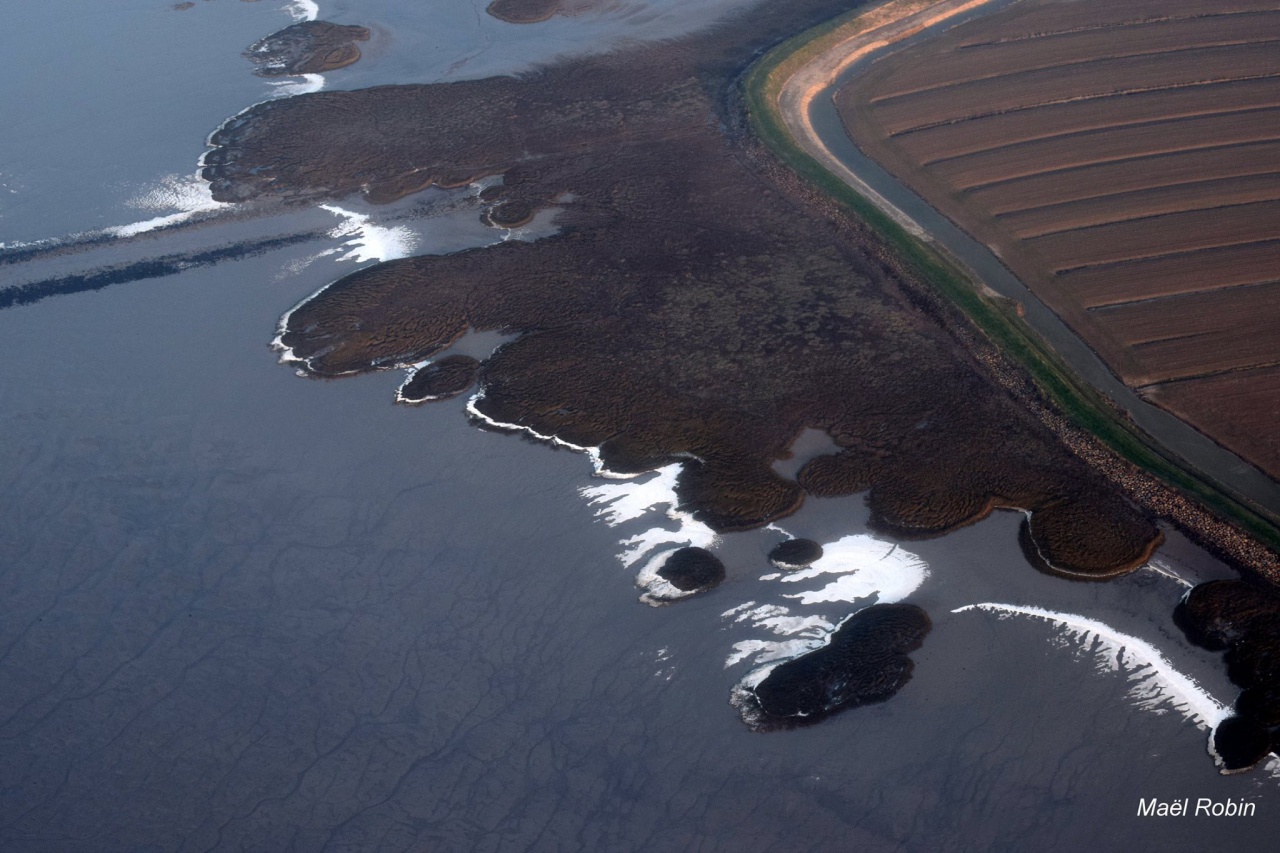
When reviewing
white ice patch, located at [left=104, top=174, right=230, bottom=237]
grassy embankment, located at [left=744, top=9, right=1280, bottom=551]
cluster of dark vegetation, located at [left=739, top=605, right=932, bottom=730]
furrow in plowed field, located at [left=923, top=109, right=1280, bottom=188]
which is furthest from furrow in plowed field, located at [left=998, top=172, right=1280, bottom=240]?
white ice patch, located at [left=104, top=174, right=230, bottom=237]

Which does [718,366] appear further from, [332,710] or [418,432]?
[332,710]

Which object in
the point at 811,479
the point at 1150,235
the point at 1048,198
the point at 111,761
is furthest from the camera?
the point at 1048,198

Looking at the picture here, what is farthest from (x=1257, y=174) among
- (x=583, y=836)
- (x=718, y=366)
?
(x=583, y=836)

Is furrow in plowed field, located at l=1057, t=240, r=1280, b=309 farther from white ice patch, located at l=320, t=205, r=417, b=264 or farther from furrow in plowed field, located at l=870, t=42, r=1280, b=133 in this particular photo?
white ice patch, located at l=320, t=205, r=417, b=264

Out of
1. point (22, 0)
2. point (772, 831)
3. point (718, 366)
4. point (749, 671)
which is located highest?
point (22, 0)

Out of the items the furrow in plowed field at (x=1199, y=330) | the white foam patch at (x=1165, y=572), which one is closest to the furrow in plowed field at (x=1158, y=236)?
the furrow in plowed field at (x=1199, y=330)

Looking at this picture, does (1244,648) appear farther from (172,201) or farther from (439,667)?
(172,201)

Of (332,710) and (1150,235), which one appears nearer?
(332,710)
